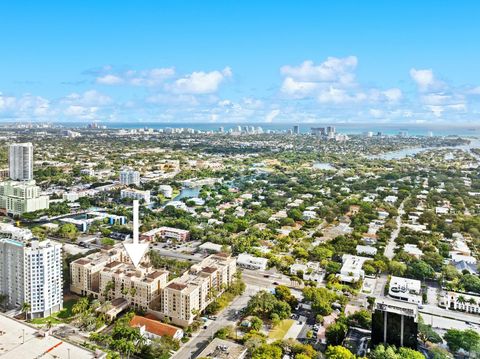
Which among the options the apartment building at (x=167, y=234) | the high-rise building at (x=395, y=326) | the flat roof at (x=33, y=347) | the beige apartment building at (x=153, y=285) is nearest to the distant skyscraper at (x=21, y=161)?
the apartment building at (x=167, y=234)

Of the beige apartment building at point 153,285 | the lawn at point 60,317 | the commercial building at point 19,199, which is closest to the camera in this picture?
the lawn at point 60,317

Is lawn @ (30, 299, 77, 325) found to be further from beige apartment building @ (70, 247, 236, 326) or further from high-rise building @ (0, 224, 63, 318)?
beige apartment building @ (70, 247, 236, 326)

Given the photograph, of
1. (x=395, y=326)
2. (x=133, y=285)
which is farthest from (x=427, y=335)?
(x=133, y=285)

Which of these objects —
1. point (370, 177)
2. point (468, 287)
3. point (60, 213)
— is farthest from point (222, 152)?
point (468, 287)

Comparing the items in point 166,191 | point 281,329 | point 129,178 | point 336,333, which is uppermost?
point 129,178

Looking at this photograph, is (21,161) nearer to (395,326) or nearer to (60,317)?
(60,317)

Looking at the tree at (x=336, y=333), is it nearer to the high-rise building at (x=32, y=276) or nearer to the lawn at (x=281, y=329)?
the lawn at (x=281, y=329)

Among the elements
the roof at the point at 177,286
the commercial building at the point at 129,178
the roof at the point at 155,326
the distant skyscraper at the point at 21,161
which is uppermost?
the distant skyscraper at the point at 21,161

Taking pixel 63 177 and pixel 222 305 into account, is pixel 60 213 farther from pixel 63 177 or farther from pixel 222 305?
pixel 222 305
